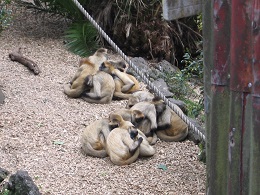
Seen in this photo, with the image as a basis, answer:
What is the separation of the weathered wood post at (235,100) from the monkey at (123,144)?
12.3 feet

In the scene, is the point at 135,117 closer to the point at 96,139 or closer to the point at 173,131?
the point at 173,131

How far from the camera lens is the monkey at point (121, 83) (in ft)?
27.8

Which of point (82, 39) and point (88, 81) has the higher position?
point (82, 39)

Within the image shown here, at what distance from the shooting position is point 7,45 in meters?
10.3

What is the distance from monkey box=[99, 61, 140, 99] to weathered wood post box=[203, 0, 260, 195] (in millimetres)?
5914

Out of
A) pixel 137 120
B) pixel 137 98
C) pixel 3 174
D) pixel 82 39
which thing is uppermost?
pixel 82 39

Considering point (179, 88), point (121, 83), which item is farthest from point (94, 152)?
point (179, 88)

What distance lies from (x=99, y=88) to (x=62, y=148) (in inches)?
64.8

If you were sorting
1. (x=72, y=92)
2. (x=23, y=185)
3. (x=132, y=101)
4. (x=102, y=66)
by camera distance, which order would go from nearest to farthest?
(x=23, y=185)
(x=132, y=101)
(x=72, y=92)
(x=102, y=66)

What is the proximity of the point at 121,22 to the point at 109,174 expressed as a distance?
5039 mm

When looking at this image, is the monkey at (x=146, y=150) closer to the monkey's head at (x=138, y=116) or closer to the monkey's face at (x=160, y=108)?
the monkey's head at (x=138, y=116)

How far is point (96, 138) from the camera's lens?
6652 mm

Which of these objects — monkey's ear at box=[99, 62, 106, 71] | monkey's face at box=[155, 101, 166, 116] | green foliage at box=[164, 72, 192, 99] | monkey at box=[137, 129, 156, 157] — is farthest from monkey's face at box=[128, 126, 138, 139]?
green foliage at box=[164, 72, 192, 99]

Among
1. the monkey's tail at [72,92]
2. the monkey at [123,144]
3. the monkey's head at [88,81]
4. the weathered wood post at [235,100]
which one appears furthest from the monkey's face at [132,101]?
the weathered wood post at [235,100]
